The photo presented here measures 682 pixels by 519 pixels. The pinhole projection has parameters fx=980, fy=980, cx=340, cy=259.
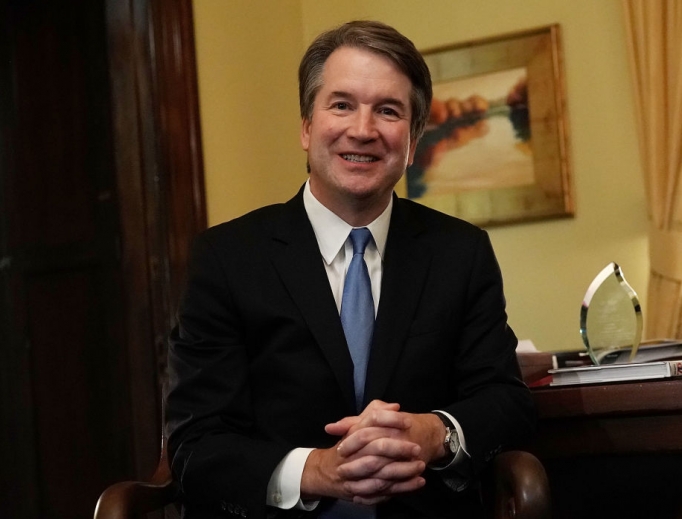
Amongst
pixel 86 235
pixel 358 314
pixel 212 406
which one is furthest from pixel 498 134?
pixel 212 406

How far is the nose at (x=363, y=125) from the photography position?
2.09 meters

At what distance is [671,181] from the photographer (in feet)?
12.0

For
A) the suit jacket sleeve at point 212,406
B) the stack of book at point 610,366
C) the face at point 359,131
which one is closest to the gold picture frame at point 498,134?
the stack of book at point 610,366

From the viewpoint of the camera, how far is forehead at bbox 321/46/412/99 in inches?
83.7

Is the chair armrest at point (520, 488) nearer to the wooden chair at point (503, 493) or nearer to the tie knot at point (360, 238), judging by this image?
the wooden chair at point (503, 493)

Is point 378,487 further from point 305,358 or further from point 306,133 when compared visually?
point 306,133

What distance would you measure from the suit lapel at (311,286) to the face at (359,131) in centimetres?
10

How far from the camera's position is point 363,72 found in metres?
2.13

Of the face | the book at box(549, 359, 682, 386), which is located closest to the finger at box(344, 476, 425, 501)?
the book at box(549, 359, 682, 386)

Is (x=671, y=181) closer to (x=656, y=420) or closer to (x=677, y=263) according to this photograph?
(x=677, y=263)

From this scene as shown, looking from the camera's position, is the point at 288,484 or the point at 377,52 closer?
the point at 288,484

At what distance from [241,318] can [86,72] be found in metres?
2.07

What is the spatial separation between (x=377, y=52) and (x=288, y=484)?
943mm

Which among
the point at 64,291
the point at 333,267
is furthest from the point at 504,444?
the point at 64,291
